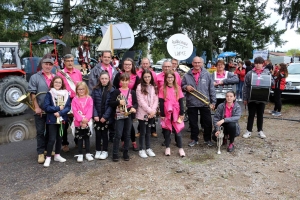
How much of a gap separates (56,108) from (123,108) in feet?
3.33

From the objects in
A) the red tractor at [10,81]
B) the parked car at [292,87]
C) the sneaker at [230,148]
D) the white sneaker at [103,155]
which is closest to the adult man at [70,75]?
the white sneaker at [103,155]

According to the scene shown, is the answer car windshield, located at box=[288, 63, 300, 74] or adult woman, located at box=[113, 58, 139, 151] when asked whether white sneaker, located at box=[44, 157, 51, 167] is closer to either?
adult woman, located at box=[113, 58, 139, 151]

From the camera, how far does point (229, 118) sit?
5.16 meters

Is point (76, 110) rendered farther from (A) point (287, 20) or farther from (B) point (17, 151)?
(A) point (287, 20)

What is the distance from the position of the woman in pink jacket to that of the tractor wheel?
5.01 m

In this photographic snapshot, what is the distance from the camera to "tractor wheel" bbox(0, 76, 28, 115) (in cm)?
811

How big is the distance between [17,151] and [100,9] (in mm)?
11677

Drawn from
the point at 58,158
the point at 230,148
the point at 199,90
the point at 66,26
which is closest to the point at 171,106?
the point at 199,90

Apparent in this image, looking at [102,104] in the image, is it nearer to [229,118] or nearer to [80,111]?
[80,111]

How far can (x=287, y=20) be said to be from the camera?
67.7ft

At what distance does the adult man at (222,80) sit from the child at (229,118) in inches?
19.3

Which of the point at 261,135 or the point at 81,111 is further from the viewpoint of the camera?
the point at 261,135

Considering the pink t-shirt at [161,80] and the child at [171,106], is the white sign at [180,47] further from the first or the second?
the child at [171,106]

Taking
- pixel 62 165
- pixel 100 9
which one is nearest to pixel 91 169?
pixel 62 165
